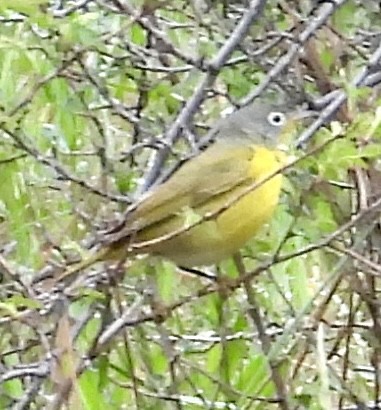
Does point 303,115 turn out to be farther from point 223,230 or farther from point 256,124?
point 223,230

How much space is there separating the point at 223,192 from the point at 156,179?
158 mm

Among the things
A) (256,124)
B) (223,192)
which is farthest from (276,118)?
(223,192)

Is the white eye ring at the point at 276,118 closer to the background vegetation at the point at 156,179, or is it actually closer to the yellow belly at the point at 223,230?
the background vegetation at the point at 156,179

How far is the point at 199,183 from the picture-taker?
7.34ft

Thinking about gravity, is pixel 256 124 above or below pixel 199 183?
above

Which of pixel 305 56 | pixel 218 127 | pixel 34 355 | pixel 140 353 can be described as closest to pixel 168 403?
pixel 140 353

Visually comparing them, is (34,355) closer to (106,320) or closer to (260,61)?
(106,320)

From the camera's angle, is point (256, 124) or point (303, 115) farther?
point (256, 124)

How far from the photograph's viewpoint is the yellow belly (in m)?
2.13

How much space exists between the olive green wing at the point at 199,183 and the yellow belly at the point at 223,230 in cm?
2

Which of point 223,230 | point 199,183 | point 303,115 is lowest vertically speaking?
point 223,230

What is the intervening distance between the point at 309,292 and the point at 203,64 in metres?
0.44

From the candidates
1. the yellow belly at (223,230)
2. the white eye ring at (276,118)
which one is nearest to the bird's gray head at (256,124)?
the white eye ring at (276,118)

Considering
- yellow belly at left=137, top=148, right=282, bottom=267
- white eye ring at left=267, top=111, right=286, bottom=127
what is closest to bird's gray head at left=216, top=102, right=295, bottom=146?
white eye ring at left=267, top=111, right=286, bottom=127
